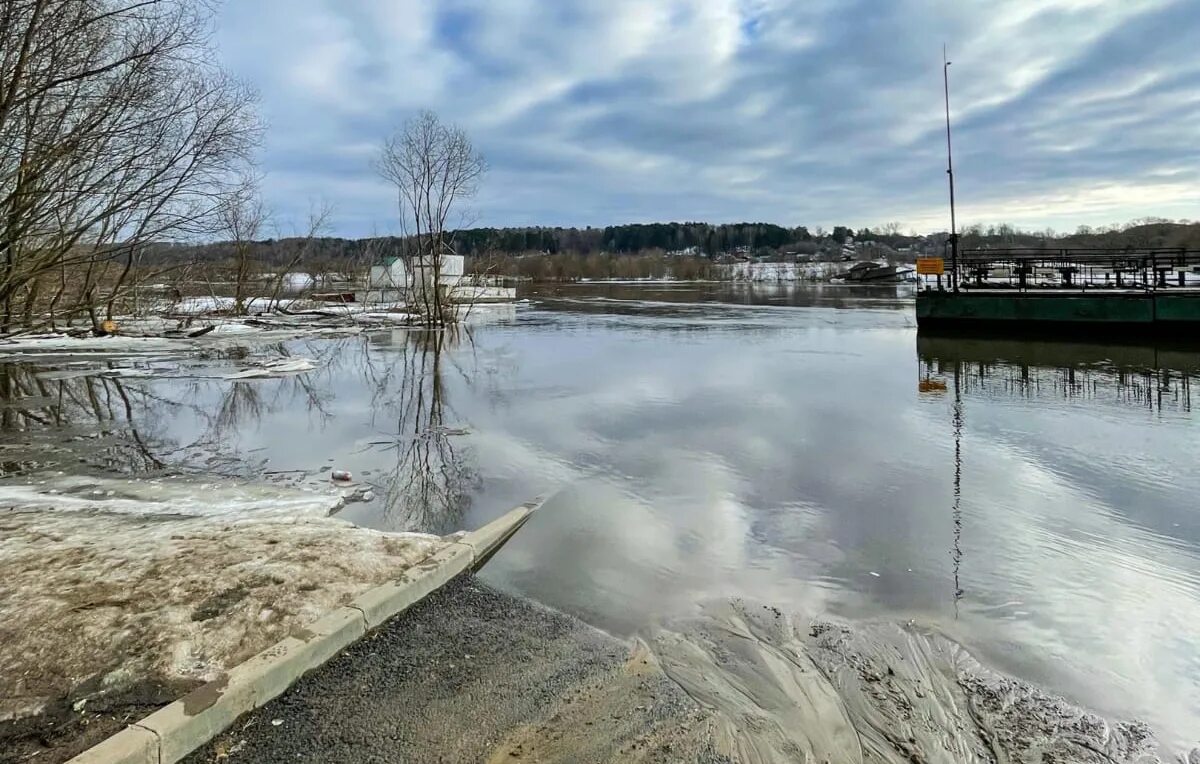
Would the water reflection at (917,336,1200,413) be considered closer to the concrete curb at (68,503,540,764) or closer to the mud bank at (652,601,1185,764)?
the mud bank at (652,601,1185,764)

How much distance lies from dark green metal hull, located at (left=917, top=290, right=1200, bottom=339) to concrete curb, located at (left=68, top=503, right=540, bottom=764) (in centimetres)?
2333

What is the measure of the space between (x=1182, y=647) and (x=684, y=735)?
10.3 feet

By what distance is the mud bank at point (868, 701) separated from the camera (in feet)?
10.3

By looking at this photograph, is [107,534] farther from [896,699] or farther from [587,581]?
[896,699]

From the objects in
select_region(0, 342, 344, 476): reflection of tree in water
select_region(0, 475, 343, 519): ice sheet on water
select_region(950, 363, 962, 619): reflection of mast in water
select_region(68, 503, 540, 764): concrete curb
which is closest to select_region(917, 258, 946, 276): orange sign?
select_region(950, 363, 962, 619): reflection of mast in water

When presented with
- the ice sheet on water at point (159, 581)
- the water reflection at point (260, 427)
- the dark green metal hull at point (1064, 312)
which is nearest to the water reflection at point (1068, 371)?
the dark green metal hull at point (1064, 312)

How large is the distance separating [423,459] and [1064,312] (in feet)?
72.4

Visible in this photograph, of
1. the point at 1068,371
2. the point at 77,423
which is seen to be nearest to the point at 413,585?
the point at 77,423

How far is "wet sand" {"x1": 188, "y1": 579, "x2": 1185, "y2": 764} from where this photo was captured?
9.97 ft

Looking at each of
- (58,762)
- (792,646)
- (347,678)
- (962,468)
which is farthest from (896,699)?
(962,468)

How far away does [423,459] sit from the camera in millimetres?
8438

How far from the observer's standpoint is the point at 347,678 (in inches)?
137

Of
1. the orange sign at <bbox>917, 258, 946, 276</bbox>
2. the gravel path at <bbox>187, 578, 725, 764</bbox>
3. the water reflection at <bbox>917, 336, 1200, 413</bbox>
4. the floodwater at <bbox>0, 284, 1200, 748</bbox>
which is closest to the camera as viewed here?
the gravel path at <bbox>187, 578, 725, 764</bbox>

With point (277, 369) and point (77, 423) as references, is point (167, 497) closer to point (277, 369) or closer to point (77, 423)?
point (77, 423)
